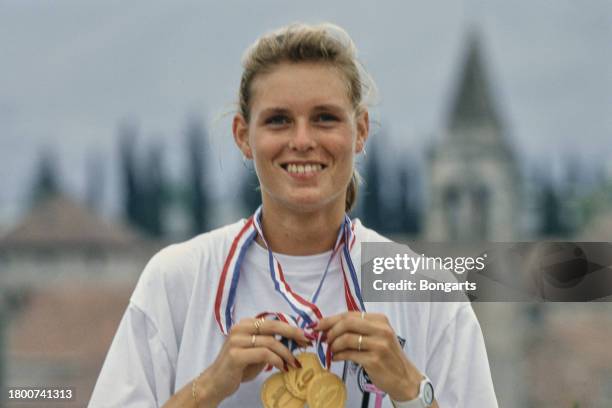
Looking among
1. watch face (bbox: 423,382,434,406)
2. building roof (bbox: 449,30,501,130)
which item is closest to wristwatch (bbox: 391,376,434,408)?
watch face (bbox: 423,382,434,406)

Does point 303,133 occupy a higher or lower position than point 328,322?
higher

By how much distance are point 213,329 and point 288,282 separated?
6.3 inches

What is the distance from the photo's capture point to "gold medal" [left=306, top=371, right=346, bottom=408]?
2037 millimetres

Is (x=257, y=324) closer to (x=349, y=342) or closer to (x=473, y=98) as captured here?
(x=349, y=342)

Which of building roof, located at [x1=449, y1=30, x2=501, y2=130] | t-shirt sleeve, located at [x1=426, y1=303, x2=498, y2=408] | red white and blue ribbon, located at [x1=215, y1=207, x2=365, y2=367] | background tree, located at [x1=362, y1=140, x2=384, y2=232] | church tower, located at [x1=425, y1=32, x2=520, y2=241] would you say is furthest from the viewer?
background tree, located at [x1=362, y1=140, x2=384, y2=232]

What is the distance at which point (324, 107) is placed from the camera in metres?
2.12

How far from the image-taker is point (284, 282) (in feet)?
7.06

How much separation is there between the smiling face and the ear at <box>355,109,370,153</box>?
7 centimetres

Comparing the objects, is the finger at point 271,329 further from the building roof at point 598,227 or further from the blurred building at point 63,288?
the building roof at point 598,227

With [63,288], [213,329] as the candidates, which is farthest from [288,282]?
[63,288]

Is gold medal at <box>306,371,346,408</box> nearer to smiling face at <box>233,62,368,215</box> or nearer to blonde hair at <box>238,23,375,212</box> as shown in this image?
smiling face at <box>233,62,368,215</box>

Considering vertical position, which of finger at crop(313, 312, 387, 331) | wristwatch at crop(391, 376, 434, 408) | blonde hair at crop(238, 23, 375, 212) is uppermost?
blonde hair at crop(238, 23, 375, 212)

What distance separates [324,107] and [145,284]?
456 millimetres

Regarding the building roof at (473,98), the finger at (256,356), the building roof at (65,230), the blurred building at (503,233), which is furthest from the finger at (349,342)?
the building roof at (65,230)
